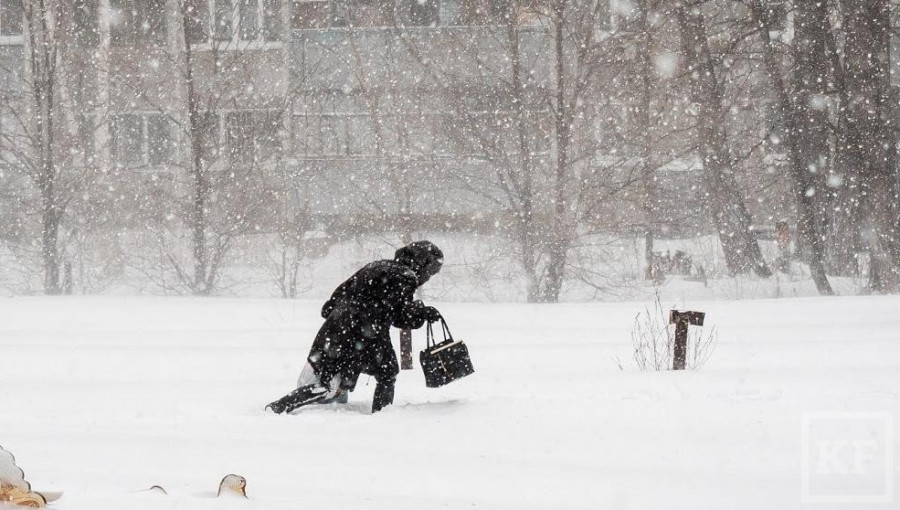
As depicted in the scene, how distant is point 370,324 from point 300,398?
0.77m

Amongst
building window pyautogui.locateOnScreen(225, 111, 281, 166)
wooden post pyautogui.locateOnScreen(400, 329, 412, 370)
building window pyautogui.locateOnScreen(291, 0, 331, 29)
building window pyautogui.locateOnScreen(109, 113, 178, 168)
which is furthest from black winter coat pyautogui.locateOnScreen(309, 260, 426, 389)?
building window pyautogui.locateOnScreen(109, 113, 178, 168)

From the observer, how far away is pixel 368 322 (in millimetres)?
6961

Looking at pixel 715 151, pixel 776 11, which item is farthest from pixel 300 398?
pixel 776 11

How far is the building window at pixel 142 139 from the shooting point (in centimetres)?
2239

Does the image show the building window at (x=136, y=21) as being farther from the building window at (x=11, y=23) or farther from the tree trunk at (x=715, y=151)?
the tree trunk at (x=715, y=151)

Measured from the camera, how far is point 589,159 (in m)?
17.3

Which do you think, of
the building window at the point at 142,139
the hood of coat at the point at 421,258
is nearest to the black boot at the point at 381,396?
the hood of coat at the point at 421,258

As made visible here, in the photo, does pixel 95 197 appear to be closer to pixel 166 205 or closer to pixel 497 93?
pixel 166 205

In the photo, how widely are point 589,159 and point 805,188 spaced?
410cm

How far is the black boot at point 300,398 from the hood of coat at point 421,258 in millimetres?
1118

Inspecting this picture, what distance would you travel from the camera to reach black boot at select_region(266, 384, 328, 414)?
23.2 ft

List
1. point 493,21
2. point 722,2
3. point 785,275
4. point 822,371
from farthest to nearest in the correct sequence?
point 722,2
point 785,275
point 493,21
point 822,371

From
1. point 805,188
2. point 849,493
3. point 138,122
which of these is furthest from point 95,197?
point 849,493

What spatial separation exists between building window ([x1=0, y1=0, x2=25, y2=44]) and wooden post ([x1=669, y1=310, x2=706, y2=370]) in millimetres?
19808
